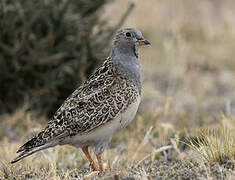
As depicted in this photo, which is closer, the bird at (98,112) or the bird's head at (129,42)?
the bird at (98,112)

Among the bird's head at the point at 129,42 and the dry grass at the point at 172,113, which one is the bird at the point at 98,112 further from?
the dry grass at the point at 172,113

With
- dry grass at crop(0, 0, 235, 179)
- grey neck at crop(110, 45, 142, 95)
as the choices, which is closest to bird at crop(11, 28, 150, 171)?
grey neck at crop(110, 45, 142, 95)

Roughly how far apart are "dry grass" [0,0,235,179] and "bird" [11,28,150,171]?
280 millimetres

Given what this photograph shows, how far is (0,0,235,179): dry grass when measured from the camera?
5191 mm

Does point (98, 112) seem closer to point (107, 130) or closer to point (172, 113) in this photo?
point (107, 130)

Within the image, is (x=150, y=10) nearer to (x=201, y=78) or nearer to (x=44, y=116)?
(x=201, y=78)

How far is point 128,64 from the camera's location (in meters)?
5.88

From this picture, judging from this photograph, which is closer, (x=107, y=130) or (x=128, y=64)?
(x=107, y=130)

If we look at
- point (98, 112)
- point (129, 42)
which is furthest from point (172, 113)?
point (98, 112)

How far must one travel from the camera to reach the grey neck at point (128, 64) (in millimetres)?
5836

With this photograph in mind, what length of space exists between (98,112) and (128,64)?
26.3 inches

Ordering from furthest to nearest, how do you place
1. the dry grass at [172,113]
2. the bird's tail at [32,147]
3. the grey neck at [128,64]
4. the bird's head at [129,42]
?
the bird's head at [129,42]
the grey neck at [128,64]
the bird's tail at [32,147]
the dry grass at [172,113]

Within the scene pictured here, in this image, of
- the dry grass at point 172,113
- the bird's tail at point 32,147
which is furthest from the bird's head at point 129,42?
the bird's tail at point 32,147

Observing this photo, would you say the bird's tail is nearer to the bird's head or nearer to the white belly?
the white belly
